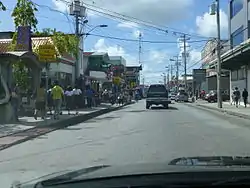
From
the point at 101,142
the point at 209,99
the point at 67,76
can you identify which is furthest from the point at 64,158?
the point at 209,99

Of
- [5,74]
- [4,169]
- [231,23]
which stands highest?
[231,23]

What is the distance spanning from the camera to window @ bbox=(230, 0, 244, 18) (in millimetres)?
54556

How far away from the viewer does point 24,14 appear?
29.2m

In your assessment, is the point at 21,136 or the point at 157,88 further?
the point at 157,88

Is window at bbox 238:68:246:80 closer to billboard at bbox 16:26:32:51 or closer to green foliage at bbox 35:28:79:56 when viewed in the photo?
green foliage at bbox 35:28:79:56

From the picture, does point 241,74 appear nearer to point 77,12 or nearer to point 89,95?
point 89,95

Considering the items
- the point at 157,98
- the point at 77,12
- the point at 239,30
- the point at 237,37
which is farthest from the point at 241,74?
the point at 77,12

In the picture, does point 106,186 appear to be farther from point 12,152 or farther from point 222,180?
point 12,152

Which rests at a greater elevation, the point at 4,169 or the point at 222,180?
the point at 222,180

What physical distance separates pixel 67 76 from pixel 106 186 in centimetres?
4845

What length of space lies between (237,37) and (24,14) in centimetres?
3322

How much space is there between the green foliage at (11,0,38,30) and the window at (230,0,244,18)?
1180 inches

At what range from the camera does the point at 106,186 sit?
11.0ft

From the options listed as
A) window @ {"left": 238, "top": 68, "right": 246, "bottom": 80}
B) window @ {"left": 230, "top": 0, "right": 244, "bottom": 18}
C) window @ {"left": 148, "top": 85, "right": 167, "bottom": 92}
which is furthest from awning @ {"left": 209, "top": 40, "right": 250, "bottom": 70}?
window @ {"left": 148, "top": 85, "right": 167, "bottom": 92}
